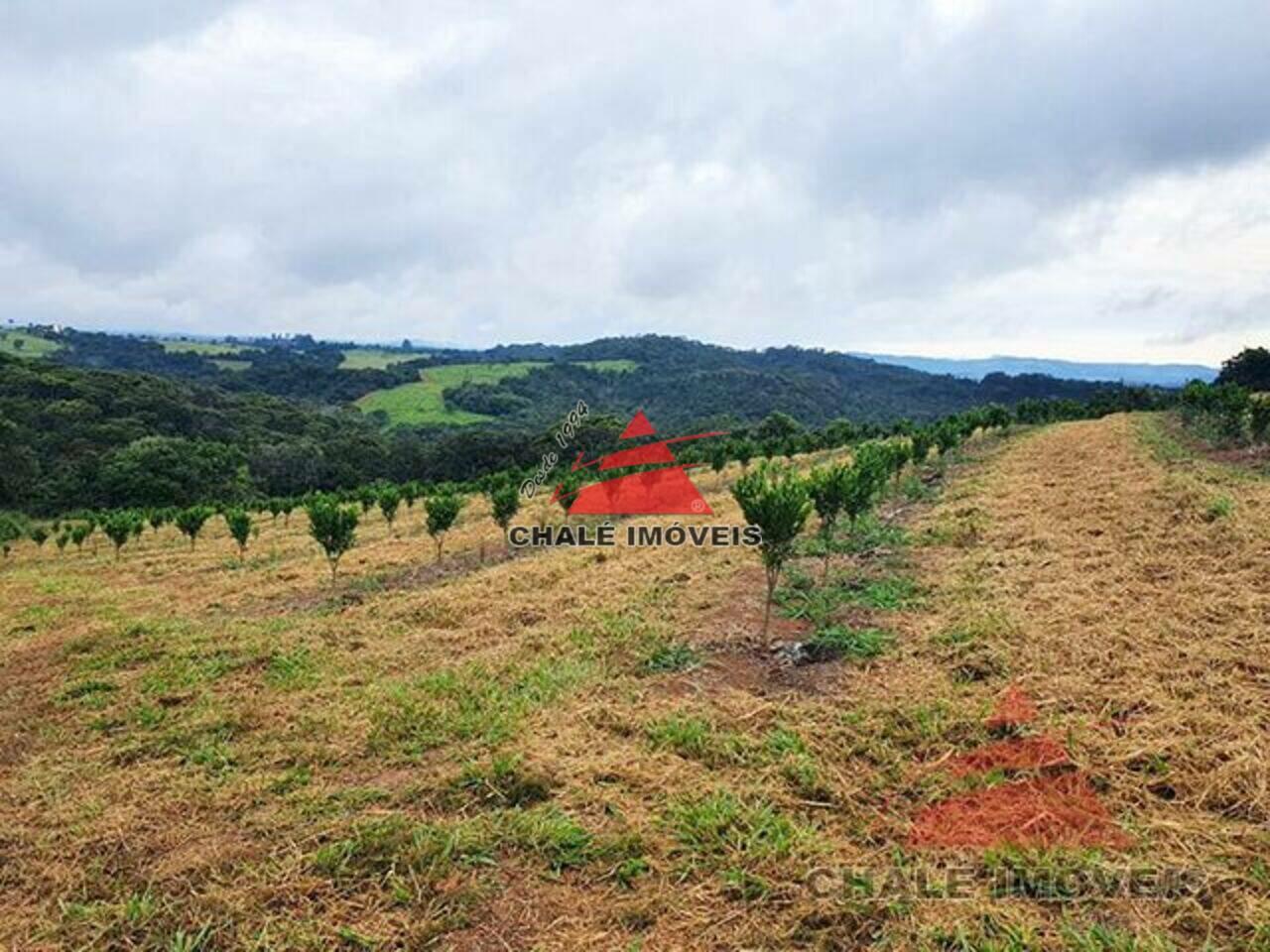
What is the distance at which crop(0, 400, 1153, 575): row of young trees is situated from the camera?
1638cm

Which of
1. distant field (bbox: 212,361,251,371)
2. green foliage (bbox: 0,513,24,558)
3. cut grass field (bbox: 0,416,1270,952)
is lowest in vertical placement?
green foliage (bbox: 0,513,24,558)

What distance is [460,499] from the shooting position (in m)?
23.7

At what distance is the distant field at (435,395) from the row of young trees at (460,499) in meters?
59.9

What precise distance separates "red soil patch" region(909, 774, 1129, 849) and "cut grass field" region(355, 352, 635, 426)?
11162 centimetres

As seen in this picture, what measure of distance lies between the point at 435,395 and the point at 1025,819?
132178 millimetres

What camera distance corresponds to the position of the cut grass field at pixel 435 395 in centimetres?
11544

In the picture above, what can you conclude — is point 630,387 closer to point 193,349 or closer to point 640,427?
point 640,427

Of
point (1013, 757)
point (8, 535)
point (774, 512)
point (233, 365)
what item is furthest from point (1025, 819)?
point (233, 365)

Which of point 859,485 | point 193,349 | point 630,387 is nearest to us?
point 859,485

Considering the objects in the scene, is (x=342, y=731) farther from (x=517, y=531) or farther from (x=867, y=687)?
(x=517, y=531)

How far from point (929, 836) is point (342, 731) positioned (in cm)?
642

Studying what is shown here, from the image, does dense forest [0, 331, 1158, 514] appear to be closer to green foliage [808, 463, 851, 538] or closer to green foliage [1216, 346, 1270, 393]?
green foliage [1216, 346, 1270, 393]

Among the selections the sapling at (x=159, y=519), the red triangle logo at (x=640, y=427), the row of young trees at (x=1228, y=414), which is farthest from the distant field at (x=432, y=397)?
the row of young trees at (x=1228, y=414)

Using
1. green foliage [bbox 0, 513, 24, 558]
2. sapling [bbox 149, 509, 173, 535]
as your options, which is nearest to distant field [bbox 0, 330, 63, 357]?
green foliage [bbox 0, 513, 24, 558]
